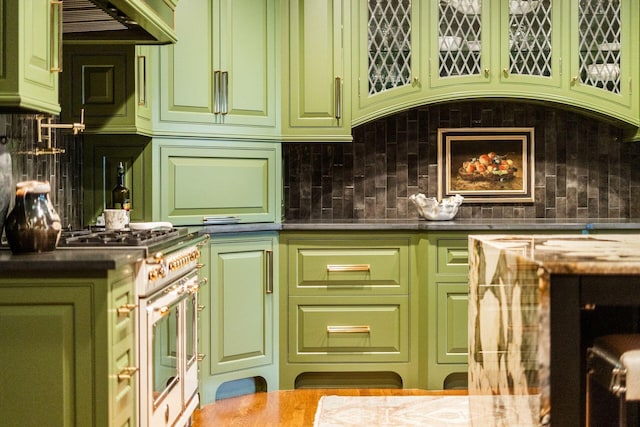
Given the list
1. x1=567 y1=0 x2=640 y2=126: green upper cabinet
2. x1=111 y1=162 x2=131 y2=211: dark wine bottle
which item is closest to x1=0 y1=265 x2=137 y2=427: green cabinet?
x1=111 y1=162 x2=131 y2=211: dark wine bottle

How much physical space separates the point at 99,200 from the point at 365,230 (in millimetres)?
1337

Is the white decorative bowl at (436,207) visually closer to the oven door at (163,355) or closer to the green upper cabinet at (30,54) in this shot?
the oven door at (163,355)

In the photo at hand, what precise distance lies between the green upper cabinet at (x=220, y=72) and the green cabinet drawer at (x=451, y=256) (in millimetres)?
1055

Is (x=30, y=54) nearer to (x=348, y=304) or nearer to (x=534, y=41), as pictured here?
(x=348, y=304)

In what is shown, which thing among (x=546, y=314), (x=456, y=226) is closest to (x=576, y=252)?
(x=546, y=314)

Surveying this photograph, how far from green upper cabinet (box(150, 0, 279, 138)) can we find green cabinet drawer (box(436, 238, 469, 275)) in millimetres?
1055

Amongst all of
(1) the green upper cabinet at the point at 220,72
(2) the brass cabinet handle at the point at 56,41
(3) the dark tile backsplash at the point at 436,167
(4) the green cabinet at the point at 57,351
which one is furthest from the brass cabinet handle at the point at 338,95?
(4) the green cabinet at the point at 57,351

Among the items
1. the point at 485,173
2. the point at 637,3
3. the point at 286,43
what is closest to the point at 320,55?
the point at 286,43

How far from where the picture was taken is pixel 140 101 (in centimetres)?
350

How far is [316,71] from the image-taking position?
4.20 metres

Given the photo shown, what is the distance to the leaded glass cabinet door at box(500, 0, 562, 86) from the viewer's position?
4.31 m

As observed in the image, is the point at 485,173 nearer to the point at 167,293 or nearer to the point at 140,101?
the point at 140,101

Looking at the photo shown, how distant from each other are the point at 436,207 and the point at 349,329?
2.85 ft

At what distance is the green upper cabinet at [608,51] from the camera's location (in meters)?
4.33
